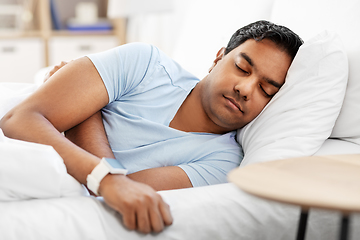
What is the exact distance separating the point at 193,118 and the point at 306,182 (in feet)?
1.92

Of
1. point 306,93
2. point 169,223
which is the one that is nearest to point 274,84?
Answer: point 306,93

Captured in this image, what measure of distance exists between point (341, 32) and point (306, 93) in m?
0.23

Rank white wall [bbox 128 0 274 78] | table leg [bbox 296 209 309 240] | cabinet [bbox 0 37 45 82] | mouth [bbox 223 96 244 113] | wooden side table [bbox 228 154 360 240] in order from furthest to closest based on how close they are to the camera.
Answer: cabinet [bbox 0 37 45 82] < white wall [bbox 128 0 274 78] < mouth [bbox 223 96 244 113] < table leg [bbox 296 209 309 240] < wooden side table [bbox 228 154 360 240]

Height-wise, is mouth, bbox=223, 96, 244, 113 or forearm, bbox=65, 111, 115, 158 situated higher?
mouth, bbox=223, 96, 244, 113

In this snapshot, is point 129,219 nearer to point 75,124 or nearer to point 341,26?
point 75,124

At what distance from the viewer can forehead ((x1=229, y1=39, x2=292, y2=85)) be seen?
103 centimetres

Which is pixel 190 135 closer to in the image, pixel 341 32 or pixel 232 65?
pixel 232 65

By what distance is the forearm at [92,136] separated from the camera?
36.1 inches

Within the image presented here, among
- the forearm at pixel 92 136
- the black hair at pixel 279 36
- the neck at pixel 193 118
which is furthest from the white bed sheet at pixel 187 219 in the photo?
the black hair at pixel 279 36

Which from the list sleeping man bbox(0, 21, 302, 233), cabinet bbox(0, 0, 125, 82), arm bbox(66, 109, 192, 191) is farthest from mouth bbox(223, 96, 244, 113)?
cabinet bbox(0, 0, 125, 82)

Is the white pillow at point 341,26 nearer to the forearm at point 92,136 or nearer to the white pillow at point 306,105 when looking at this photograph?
the white pillow at point 306,105

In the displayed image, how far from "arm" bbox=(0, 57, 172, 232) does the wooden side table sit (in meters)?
0.17

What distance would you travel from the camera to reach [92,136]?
0.95 meters

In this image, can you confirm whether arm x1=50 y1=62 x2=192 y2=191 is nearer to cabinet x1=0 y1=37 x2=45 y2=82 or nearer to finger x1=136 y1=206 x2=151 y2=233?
finger x1=136 y1=206 x2=151 y2=233
